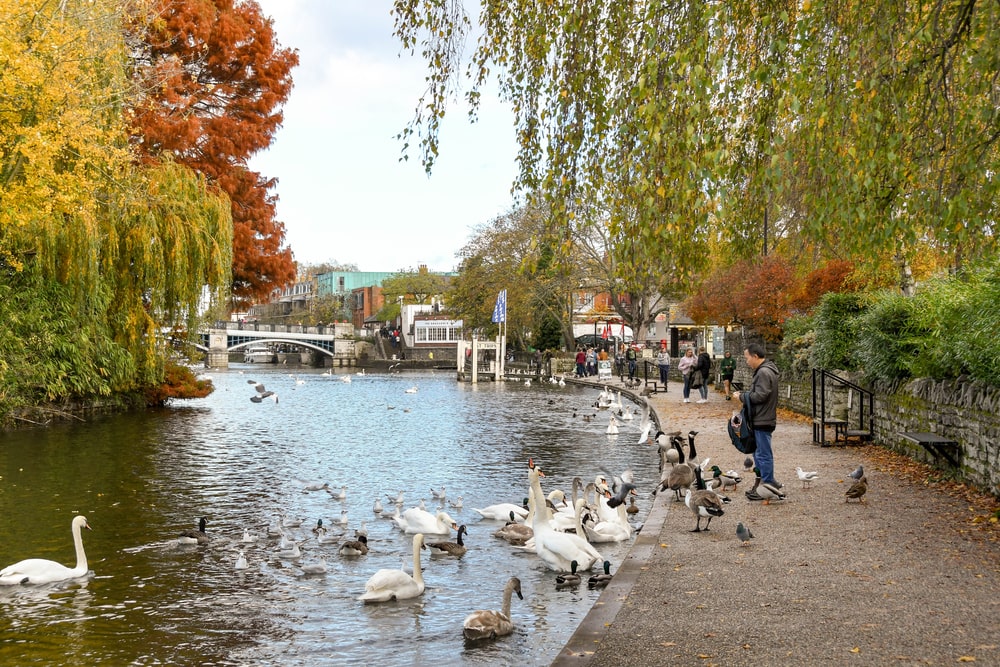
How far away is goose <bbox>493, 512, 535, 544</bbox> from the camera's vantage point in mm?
11594

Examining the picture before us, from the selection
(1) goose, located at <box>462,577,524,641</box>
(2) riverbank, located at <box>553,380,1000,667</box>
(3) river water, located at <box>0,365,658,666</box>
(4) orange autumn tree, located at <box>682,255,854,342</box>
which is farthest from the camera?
(4) orange autumn tree, located at <box>682,255,854,342</box>

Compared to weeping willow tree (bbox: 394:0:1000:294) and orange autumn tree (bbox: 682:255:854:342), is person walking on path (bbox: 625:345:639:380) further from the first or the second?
weeping willow tree (bbox: 394:0:1000:294)

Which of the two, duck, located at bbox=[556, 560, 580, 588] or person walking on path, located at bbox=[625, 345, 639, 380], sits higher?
person walking on path, located at bbox=[625, 345, 639, 380]

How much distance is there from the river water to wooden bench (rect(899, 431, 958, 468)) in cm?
391

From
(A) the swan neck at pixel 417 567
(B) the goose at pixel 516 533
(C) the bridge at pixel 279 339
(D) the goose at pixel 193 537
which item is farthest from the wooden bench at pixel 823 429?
(C) the bridge at pixel 279 339

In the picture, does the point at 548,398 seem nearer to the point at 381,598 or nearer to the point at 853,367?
the point at 853,367

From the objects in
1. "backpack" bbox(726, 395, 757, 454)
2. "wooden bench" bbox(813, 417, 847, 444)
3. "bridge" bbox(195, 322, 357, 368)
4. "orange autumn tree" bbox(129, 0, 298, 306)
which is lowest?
"wooden bench" bbox(813, 417, 847, 444)

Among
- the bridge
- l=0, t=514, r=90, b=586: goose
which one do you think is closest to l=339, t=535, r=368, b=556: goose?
l=0, t=514, r=90, b=586: goose

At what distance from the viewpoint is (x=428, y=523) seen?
12.1m

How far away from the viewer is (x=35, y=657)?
→ 24.7 feet

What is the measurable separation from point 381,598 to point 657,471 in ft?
31.7

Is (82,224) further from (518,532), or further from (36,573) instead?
(518,532)

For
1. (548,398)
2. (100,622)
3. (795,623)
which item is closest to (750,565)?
(795,623)

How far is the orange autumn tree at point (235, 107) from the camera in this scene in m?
35.6
